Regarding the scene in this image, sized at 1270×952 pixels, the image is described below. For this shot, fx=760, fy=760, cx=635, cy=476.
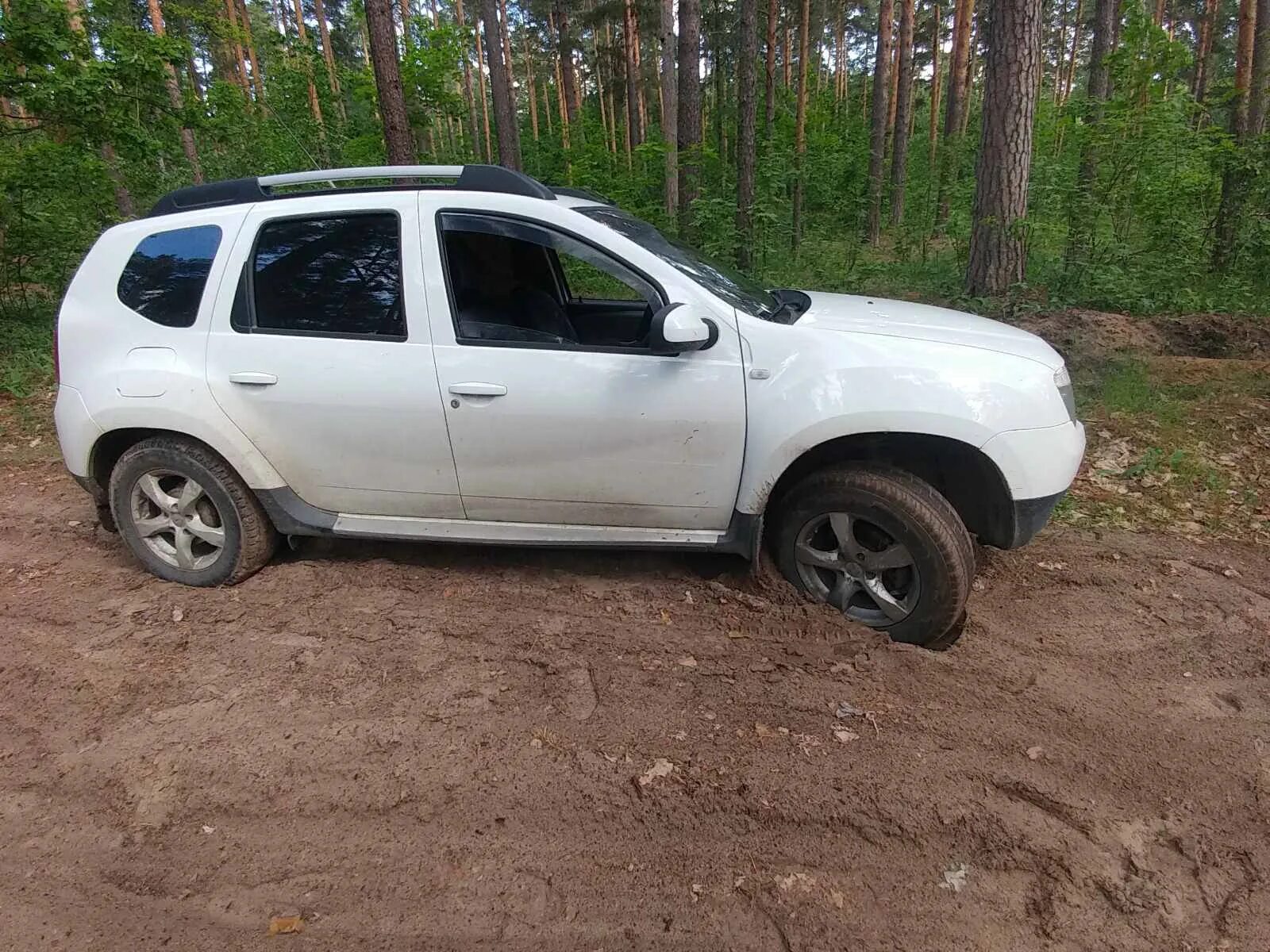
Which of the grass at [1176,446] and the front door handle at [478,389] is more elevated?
the front door handle at [478,389]

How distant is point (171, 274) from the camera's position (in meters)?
3.64

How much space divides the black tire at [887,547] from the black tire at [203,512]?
255cm

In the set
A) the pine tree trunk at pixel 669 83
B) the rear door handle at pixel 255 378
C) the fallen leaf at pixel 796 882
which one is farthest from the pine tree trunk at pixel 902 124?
the fallen leaf at pixel 796 882

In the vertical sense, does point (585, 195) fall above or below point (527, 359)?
above

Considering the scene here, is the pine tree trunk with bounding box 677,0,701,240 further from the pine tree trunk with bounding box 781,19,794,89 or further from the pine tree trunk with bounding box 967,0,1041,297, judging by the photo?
the pine tree trunk with bounding box 781,19,794,89

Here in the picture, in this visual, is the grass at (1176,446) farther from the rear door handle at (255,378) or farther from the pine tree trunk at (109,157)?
the pine tree trunk at (109,157)

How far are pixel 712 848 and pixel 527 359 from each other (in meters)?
2.00

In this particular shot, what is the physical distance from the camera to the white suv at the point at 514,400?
10.3 ft

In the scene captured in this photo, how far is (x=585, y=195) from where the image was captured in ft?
13.3

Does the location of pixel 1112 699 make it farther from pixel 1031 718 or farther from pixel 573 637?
pixel 573 637

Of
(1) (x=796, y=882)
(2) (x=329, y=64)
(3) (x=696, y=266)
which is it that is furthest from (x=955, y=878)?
(2) (x=329, y=64)

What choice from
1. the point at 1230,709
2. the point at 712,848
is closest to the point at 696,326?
the point at 712,848

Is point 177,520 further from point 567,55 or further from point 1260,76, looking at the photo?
point 567,55

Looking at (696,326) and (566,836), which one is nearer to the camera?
(566,836)
